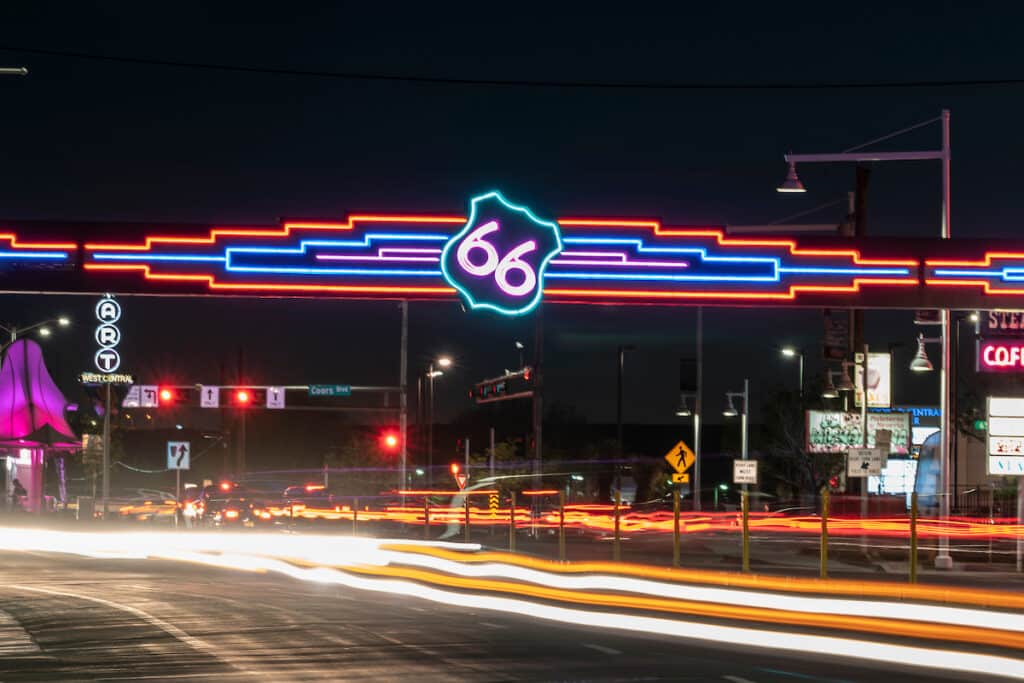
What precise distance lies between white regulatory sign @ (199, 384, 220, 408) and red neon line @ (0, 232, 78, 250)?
40.3 m

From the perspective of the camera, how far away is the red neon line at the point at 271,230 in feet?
84.5

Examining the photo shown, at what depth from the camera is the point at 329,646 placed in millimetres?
15484

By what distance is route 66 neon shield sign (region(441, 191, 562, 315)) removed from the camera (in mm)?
25516

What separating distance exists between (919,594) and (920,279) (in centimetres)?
753

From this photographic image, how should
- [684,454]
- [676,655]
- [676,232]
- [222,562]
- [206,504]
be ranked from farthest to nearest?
[206,504] → [684,454] → [222,562] → [676,232] → [676,655]

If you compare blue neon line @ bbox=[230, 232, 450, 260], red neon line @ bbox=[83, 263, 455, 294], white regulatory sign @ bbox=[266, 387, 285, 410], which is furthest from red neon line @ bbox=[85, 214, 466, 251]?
white regulatory sign @ bbox=[266, 387, 285, 410]

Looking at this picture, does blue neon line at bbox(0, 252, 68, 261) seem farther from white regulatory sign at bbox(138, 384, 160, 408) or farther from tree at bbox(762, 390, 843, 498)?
tree at bbox(762, 390, 843, 498)

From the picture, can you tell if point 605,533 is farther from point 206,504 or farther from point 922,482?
point 922,482

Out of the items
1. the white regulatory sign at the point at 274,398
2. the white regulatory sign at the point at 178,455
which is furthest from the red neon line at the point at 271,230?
the white regulatory sign at the point at 274,398

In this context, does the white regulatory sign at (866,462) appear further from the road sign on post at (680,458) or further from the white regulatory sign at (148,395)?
the white regulatory sign at (148,395)

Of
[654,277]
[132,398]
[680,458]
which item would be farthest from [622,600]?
[132,398]

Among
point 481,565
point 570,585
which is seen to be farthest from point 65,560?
point 570,585

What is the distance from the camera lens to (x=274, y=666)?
45.1 feet

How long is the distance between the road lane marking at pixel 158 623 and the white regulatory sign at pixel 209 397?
1638 inches
